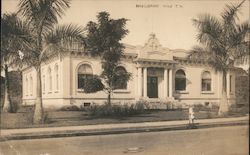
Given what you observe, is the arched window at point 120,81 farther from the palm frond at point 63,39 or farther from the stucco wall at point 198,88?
the stucco wall at point 198,88

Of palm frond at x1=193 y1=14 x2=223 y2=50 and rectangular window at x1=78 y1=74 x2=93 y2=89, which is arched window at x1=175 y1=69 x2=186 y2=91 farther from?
rectangular window at x1=78 y1=74 x2=93 y2=89

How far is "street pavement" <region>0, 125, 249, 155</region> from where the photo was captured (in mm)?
9938

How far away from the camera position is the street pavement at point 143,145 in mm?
9938

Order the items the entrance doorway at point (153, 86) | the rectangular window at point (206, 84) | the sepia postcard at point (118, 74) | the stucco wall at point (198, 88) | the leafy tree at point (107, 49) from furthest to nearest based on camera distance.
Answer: the entrance doorway at point (153, 86)
the stucco wall at point (198, 88)
the rectangular window at point (206, 84)
the leafy tree at point (107, 49)
the sepia postcard at point (118, 74)

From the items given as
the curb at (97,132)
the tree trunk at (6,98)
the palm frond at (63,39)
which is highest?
the palm frond at (63,39)

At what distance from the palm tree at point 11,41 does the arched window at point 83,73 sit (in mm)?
1468

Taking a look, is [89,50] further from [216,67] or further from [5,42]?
[216,67]

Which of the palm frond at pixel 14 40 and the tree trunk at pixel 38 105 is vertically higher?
the palm frond at pixel 14 40

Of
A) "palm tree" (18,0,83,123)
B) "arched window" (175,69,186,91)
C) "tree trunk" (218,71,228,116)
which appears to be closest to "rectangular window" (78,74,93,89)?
"palm tree" (18,0,83,123)

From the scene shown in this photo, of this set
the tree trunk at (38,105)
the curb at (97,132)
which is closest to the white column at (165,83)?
the curb at (97,132)

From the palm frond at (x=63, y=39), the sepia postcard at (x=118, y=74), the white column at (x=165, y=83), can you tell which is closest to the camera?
the sepia postcard at (x=118, y=74)

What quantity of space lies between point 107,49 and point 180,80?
2494 millimetres

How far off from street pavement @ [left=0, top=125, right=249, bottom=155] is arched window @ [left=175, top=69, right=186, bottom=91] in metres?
1.22

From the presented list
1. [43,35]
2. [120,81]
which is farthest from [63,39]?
[120,81]
